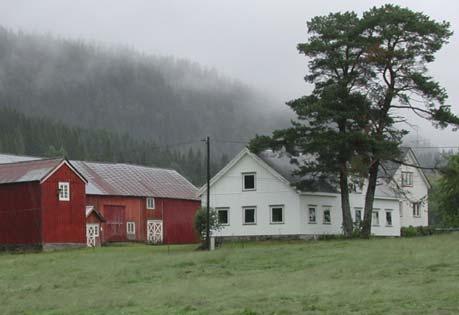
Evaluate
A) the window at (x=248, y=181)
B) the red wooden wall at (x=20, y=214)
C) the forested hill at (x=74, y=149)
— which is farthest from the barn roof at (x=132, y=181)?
the forested hill at (x=74, y=149)

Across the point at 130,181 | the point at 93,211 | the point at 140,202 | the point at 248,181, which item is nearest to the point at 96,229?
the point at 93,211

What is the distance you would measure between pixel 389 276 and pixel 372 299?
21.0 ft

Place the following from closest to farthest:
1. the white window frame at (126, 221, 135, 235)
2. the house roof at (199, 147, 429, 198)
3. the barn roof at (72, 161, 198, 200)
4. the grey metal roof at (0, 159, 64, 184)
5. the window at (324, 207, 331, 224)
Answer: the house roof at (199, 147, 429, 198) → the grey metal roof at (0, 159, 64, 184) → the window at (324, 207, 331, 224) → the barn roof at (72, 161, 198, 200) → the white window frame at (126, 221, 135, 235)

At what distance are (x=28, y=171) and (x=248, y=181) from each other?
56.4 ft

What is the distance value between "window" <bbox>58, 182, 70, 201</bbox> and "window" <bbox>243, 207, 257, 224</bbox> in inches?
549

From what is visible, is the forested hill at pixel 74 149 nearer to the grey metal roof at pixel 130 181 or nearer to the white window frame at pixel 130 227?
the grey metal roof at pixel 130 181

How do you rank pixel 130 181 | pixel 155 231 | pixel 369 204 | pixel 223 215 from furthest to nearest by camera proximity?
1. pixel 130 181
2. pixel 155 231
3. pixel 223 215
4. pixel 369 204

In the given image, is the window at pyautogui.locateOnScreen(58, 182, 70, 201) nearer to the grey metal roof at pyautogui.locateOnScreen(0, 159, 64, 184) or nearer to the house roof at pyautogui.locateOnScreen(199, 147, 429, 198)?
the grey metal roof at pyautogui.locateOnScreen(0, 159, 64, 184)

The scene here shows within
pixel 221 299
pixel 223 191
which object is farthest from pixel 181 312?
pixel 223 191

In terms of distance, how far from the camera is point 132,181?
79.4 m

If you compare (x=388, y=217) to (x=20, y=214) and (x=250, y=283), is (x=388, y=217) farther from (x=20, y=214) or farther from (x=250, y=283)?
(x=250, y=283)

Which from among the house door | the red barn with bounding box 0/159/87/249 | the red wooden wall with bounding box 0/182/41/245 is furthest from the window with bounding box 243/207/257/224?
the house door

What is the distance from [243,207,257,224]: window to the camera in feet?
204

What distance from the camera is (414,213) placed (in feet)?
255
